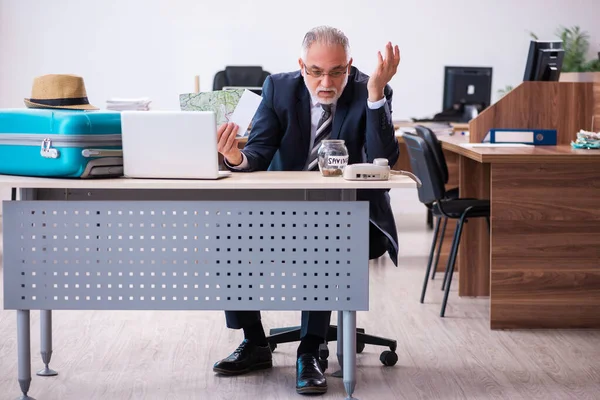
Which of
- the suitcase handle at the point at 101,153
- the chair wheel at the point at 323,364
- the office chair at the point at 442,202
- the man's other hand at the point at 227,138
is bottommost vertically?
the chair wheel at the point at 323,364

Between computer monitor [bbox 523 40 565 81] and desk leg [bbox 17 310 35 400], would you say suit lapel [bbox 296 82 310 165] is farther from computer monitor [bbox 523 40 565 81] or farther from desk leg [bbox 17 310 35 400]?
computer monitor [bbox 523 40 565 81]

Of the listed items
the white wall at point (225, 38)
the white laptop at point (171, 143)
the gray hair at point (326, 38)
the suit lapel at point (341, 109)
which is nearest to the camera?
the white laptop at point (171, 143)

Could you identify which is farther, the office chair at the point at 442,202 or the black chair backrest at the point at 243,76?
the black chair backrest at the point at 243,76

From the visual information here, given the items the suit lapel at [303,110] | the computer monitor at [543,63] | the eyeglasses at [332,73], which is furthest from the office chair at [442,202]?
the eyeglasses at [332,73]

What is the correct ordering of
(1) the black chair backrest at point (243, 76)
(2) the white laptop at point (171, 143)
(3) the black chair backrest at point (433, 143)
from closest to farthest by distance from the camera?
(2) the white laptop at point (171, 143), (3) the black chair backrest at point (433, 143), (1) the black chair backrest at point (243, 76)

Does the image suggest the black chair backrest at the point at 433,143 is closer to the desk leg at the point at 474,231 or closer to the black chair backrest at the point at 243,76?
the desk leg at the point at 474,231

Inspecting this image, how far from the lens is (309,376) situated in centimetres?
288

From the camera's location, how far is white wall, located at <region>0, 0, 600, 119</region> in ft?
27.7

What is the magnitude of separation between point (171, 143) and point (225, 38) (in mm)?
6181

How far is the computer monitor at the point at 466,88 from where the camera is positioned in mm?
6898

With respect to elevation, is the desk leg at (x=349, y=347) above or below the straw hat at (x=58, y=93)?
below

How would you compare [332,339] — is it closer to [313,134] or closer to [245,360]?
[245,360]

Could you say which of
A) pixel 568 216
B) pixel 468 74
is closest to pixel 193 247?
pixel 568 216

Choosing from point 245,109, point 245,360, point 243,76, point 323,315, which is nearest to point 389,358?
point 323,315
